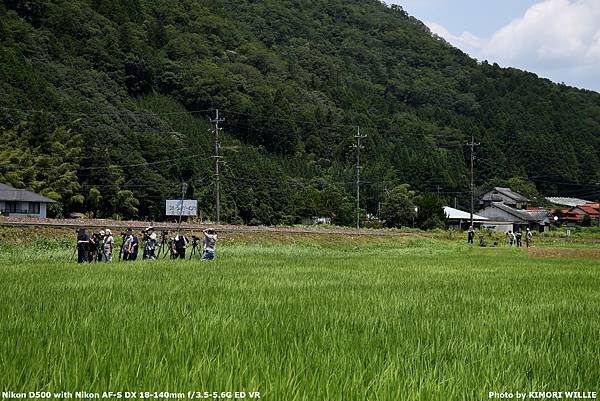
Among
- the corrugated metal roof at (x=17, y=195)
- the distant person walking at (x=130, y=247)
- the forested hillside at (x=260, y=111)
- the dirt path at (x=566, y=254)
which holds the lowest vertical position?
the dirt path at (x=566, y=254)

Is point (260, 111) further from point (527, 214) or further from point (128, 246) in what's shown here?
point (128, 246)

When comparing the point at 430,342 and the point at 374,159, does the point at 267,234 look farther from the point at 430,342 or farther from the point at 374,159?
the point at 374,159

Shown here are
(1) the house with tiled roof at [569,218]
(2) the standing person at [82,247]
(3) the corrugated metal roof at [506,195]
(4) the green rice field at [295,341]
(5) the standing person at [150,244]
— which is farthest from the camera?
(3) the corrugated metal roof at [506,195]

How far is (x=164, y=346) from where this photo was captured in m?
4.16

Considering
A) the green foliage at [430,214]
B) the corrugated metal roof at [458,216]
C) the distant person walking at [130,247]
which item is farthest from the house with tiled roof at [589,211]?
the distant person walking at [130,247]

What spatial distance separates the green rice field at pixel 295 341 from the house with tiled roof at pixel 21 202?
35710 mm

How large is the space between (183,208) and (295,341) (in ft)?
161

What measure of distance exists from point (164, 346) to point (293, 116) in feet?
318

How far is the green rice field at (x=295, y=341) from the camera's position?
3193mm

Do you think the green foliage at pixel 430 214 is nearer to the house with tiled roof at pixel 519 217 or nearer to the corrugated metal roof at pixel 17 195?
the house with tiled roof at pixel 519 217

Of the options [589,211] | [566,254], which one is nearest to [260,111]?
[589,211]

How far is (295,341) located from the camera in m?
4.41

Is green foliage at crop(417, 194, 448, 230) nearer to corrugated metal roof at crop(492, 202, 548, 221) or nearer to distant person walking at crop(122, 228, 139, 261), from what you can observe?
corrugated metal roof at crop(492, 202, 548, 221)

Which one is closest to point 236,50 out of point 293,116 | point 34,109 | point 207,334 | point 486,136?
point 293,116
